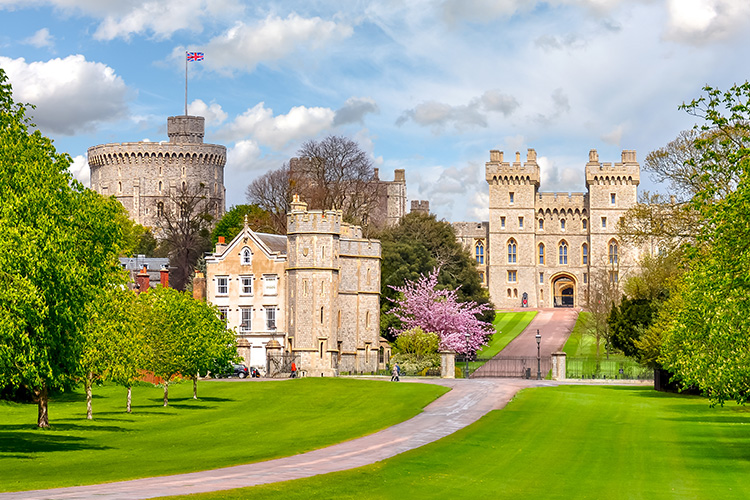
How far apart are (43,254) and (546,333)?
236 ft

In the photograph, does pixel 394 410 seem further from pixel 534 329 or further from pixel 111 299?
pixel 534 329

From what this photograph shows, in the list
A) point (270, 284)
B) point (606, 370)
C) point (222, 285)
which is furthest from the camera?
point (222, 285)

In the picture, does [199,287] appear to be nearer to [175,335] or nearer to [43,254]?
[175,335]

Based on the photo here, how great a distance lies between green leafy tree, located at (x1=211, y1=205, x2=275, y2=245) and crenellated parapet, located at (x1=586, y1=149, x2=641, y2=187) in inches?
1614

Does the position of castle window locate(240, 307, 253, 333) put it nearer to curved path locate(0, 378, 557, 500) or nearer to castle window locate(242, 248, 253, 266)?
castle window locate(242, 248, 253, 266)

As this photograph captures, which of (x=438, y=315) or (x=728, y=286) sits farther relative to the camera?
(x=438, y=315)

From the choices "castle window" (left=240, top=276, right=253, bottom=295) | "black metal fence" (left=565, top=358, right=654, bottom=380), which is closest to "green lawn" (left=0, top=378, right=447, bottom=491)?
"castle window" (left=240, top=276, right=253, bottom=295)

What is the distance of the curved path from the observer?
17.9 m

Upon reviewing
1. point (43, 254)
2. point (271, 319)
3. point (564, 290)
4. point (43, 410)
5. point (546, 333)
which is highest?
point (564, 290)

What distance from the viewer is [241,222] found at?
97562 millimetres

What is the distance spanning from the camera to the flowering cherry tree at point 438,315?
7131 cm

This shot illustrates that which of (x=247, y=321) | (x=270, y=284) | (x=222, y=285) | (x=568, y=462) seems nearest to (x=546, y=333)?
(x=270, y=284)

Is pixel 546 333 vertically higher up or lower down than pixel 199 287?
lower down

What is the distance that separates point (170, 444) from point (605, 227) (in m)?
97.7
